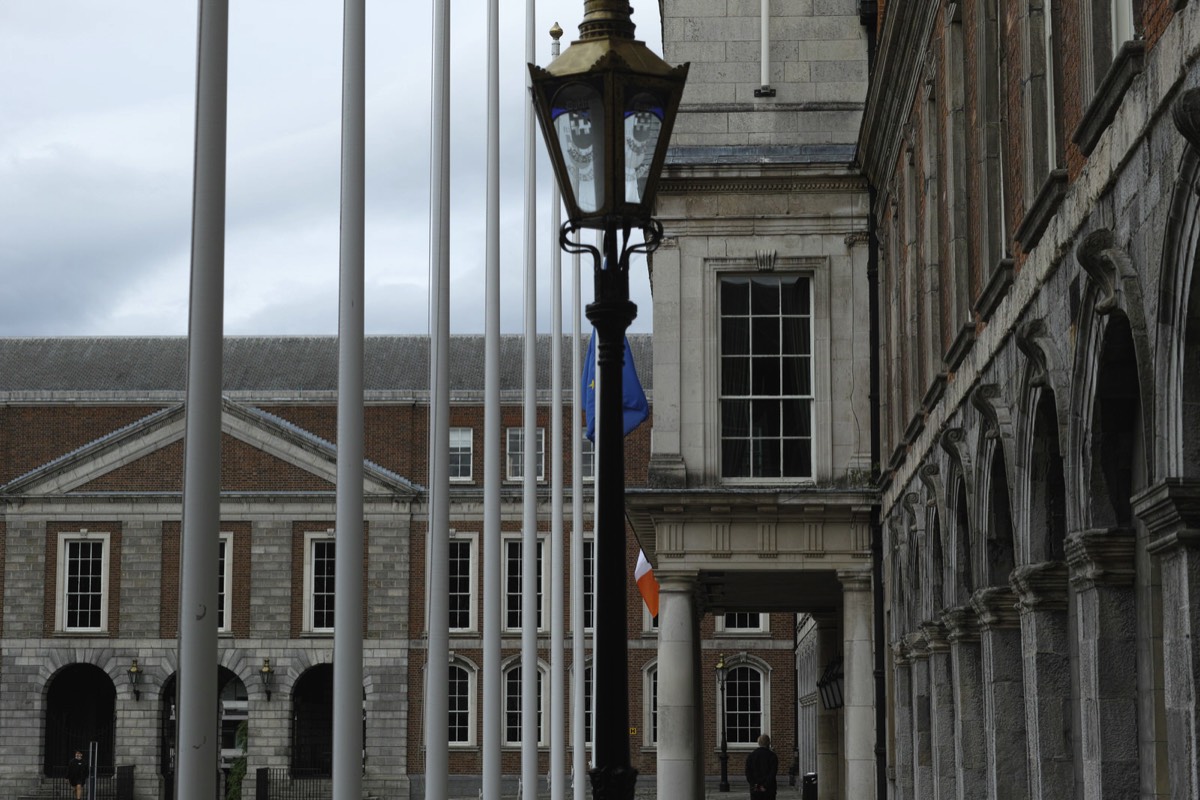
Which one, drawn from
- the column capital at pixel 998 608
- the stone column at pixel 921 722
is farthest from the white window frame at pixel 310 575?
the column capital at pixel 998 608

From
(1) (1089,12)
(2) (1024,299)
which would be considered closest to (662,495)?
(2) (1024,299)

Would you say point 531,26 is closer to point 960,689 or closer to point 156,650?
point 960,689

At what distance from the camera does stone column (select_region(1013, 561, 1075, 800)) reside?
42.2 feet

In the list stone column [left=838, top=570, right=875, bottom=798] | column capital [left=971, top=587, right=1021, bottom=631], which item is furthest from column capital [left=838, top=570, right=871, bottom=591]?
column capital [left=971, top=587, right=1021, bottom=631]

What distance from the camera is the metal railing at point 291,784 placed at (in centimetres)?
5891

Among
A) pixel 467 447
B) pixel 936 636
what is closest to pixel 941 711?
pixel 936 636

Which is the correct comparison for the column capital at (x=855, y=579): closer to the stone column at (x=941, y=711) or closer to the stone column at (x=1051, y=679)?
the stone column at (x=941, y=711)

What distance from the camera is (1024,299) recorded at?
43.6 ft

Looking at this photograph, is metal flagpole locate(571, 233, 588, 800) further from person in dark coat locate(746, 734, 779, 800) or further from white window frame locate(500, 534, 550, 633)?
white window frame locate(500, 534, 550, 633)

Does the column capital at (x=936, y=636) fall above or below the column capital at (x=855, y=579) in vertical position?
below

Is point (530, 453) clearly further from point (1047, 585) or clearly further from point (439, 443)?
point (1047, 585)

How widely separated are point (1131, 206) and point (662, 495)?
16.0 meters

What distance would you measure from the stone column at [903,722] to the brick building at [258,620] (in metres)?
36.9

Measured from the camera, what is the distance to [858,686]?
26.1 m
